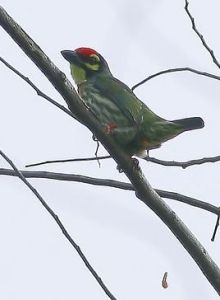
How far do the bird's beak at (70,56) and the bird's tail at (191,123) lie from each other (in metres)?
1.00

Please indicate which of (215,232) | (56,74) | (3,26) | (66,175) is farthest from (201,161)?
(3,26)

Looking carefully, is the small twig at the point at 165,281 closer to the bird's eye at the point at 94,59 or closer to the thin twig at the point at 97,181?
the thin twig at the point at 97,181

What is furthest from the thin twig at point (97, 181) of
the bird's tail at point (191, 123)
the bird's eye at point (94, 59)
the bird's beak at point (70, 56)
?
the bird's eye at point (94, 59)

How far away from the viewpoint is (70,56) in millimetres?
4699

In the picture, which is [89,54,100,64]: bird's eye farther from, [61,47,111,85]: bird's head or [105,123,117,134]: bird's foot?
[105,123,117,134]: bird's foot

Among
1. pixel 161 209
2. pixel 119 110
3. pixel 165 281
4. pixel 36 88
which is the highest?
pixel 119 110

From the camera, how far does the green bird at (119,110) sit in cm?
396

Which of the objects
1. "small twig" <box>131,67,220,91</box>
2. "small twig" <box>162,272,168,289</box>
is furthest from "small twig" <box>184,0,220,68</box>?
"small twig" <box>162,272,168,289</box>

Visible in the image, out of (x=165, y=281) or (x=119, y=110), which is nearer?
(x=165, y=281)

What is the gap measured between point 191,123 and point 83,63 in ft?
3.56

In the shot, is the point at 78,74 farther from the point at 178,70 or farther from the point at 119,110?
the point at 178,70

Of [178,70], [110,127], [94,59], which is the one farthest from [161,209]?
[94,59]

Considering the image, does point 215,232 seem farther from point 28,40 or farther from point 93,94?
point 93,94

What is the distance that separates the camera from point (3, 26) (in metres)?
2.48
